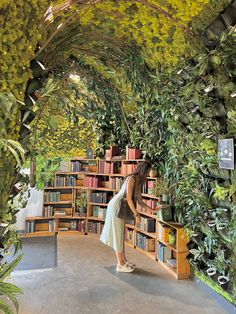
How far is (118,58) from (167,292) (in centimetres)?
287

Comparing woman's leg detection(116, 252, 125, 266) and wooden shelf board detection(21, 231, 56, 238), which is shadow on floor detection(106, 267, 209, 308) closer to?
woman's leg detection(116, 252, 125, 266)

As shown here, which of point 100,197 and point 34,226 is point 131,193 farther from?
point 34,226

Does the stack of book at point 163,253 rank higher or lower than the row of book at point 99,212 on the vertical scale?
lower

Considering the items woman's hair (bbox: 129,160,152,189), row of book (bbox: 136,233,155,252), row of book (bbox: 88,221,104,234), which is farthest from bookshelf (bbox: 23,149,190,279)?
woman's hair (bbox: 129,160,152,189)

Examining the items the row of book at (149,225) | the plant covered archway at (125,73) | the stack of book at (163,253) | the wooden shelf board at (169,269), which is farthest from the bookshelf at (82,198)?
the plant covered archway at (125,73)

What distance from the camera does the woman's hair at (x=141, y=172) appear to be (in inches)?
173

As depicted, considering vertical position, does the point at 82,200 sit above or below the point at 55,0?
below

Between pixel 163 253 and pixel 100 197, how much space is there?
7.86 ft

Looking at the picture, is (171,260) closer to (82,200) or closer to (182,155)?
(182,155)

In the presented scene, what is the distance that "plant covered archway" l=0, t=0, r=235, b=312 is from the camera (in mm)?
1409

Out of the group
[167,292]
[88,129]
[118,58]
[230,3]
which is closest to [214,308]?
[167,292]

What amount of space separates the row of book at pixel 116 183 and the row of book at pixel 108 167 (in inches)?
7.9

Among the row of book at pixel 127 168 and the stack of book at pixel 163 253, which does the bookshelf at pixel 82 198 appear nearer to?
the row of book at pixel 127 168

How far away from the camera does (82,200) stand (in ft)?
21.9
